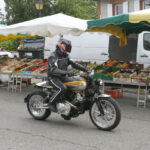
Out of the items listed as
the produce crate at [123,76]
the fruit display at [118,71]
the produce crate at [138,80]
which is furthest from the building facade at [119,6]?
the produce crate at [138,80]

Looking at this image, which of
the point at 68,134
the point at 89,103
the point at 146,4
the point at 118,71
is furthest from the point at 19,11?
the point at 68,134

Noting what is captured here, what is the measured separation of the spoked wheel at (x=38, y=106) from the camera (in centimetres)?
786

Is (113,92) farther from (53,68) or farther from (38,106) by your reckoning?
(53,68)

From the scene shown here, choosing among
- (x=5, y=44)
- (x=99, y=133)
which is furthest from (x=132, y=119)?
(x=5, y=44)

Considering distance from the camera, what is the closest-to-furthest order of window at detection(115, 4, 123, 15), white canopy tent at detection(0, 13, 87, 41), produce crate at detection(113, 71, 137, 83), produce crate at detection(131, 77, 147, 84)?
1. produce crate at detection(131, 77, 147, 84)
2. produce crate at detection(113, 71, 137, 83)
3. white canopy tent at detection(0, 13, 87, 41)
4. window at detection(115, 4, 123, 15)

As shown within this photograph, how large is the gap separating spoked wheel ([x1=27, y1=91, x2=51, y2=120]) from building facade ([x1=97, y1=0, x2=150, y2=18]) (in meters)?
18.7

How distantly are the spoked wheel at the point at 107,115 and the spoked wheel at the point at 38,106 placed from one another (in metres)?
1.20

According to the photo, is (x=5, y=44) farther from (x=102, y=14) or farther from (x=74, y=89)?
(x=74, y=89)

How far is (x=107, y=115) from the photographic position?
273 inches

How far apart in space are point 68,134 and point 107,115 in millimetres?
837

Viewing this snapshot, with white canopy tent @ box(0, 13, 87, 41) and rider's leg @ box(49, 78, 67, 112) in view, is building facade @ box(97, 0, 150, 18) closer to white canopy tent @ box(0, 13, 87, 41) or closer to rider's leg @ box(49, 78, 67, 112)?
white canopy tent @ box(0, 13, 87, 41)

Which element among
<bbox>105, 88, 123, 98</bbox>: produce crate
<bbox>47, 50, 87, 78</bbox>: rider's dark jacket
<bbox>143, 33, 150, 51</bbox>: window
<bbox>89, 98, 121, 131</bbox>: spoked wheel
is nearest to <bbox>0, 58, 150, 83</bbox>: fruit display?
<bbox>105, 88, 123, 98</bbox>: produce crate

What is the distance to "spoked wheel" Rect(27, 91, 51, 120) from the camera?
7.86m

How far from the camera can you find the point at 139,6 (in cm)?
2534
